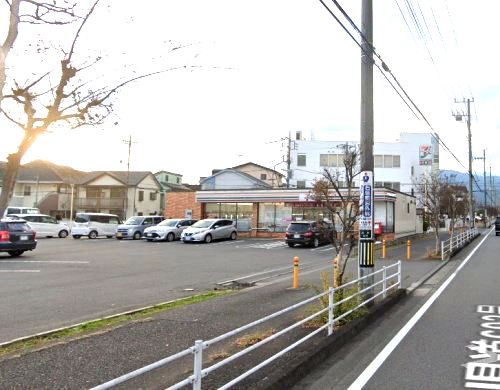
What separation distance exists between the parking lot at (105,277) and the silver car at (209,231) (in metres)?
5.62

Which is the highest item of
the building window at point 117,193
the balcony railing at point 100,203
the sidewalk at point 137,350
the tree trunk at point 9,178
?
the building window at point 117,193

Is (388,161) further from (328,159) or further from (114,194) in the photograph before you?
(114,194)

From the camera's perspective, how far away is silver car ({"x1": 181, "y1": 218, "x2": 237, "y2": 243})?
3222cm

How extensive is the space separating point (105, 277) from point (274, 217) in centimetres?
2509

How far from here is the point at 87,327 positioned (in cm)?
844

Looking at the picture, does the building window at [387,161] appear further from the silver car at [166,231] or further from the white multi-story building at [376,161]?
the silver car at [166,231]

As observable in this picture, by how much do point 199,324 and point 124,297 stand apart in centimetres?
410

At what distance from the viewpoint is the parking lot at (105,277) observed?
9.94 metres

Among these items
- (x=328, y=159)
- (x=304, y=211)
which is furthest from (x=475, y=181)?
(x=304, y=211)

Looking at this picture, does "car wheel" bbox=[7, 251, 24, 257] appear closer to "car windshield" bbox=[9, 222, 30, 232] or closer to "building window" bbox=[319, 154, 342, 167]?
"car windshield" bbox=[9, 222, 30, 232]

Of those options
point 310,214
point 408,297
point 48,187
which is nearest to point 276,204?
point 310,214

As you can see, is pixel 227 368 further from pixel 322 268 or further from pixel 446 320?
pixel 322 268

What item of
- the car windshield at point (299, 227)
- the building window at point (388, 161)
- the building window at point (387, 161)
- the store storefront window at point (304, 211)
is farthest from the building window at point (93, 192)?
the car windshield at point (299, 227)

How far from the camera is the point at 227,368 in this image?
584 cm
